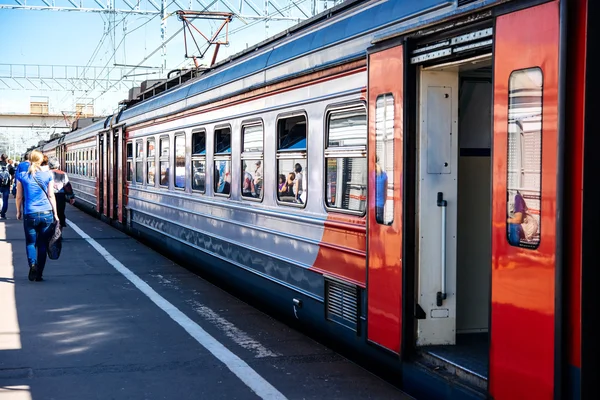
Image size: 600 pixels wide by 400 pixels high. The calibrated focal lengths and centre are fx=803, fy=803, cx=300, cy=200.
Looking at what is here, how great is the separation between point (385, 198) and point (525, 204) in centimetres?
159

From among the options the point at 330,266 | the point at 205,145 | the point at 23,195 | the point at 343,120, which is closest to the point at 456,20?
the point at 343,120

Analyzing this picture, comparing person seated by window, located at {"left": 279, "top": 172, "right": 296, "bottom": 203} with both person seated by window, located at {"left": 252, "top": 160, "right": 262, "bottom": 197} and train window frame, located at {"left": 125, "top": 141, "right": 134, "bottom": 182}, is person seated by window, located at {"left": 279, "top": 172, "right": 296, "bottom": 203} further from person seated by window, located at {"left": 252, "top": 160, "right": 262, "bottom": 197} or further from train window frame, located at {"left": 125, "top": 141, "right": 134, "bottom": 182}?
train window frame, located at {"left": 125, "top": 141, "right": 134, "bottom": 182}

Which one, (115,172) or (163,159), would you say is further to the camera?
(115,172)

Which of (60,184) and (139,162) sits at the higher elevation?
(139,162)

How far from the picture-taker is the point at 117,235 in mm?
17844

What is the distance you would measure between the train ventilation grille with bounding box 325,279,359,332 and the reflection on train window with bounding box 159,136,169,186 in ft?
22.9

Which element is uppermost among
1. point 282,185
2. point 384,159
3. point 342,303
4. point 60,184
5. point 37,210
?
point 384,159

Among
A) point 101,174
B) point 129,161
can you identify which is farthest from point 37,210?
point 101,174

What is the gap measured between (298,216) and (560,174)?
12.2ft

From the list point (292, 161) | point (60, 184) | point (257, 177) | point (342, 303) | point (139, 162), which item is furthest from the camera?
point (60, 184)

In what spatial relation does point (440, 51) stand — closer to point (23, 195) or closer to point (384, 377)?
point (384, 377)

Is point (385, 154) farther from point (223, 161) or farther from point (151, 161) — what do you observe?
point (151, 161)

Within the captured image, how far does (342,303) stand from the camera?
20.8 feet

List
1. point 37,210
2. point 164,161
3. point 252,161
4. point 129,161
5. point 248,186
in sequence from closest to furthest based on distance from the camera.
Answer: point 252,161, point 248,186, point 37,210, point 164,161, point 129,161
